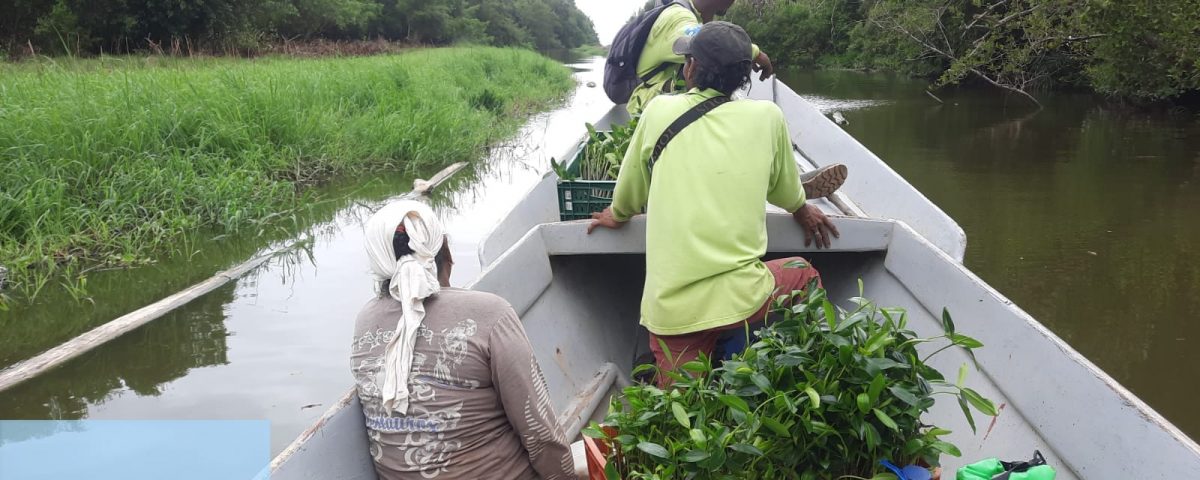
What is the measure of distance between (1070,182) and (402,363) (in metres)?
8.84

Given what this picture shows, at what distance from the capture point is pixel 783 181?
2.71 meters

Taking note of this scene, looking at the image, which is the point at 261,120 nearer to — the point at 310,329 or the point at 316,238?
the point at 316,238

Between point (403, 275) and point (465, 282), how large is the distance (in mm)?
3789

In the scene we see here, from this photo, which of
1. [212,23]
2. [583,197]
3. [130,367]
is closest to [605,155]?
[583,197]

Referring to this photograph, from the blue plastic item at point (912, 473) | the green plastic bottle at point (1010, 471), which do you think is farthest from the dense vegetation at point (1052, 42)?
the blue plastic item at point (912, 473)

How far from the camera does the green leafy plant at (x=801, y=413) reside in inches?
63.7

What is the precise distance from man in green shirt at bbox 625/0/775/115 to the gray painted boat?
735 millimetres

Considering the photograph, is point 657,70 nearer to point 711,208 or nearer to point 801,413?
point 711,208

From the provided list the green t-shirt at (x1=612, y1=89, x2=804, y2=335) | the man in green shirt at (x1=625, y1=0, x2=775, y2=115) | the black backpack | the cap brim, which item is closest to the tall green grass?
the black backpack

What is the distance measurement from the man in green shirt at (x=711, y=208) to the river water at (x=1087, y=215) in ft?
8.75

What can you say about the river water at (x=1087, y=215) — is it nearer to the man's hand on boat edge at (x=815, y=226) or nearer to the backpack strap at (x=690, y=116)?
the man's hand on boat edge at (x=815, y=226)

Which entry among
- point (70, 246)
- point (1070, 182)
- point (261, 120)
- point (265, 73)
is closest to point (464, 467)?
point (70, 246)

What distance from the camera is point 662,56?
444 cm

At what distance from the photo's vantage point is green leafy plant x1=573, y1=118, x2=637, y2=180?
3.74 meters
